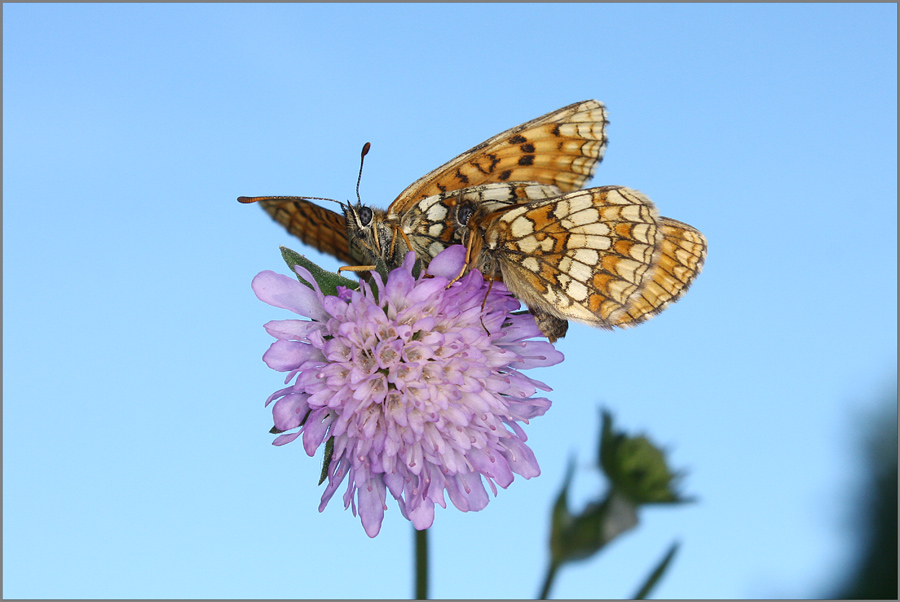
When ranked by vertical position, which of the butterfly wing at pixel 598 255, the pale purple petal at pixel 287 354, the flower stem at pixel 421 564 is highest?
the butterfly wing at pixel 598 255

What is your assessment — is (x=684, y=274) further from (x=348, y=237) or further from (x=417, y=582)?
(x=417, y=582)

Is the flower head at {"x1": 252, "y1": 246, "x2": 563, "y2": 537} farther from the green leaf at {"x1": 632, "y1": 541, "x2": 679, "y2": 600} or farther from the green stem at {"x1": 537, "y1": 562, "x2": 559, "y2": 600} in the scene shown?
the green leaf at {"x1": 632, "y1": 541, "x2": 679, "y2": 600}

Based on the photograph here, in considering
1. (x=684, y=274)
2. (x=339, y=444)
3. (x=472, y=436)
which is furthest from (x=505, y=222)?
(x=339, y=444)

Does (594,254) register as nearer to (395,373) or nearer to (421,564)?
(395,373)

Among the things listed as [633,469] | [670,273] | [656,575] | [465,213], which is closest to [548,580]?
[656,575]

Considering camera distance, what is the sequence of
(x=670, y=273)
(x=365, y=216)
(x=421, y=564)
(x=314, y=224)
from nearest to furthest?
A: 1. (x=670, y=273)
2. (x=365, y=216)
3. (x=421, y=564)
4. (x=314, y=224)

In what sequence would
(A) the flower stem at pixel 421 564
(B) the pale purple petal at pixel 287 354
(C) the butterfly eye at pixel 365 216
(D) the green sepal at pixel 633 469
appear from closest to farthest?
1. (B) the pale purple petal at pixel 287 354
2. (C) the butterfly eye at pixel 365 216
3. (A) the flower stem at pixel 421 564
4. (D) the green sepal at pixel 633 469

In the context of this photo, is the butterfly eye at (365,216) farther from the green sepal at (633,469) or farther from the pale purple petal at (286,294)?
the green sepal at (633,469)

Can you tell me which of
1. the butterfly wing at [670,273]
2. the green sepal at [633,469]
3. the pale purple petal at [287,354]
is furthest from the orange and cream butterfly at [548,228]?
the green sepal at [633,469]
